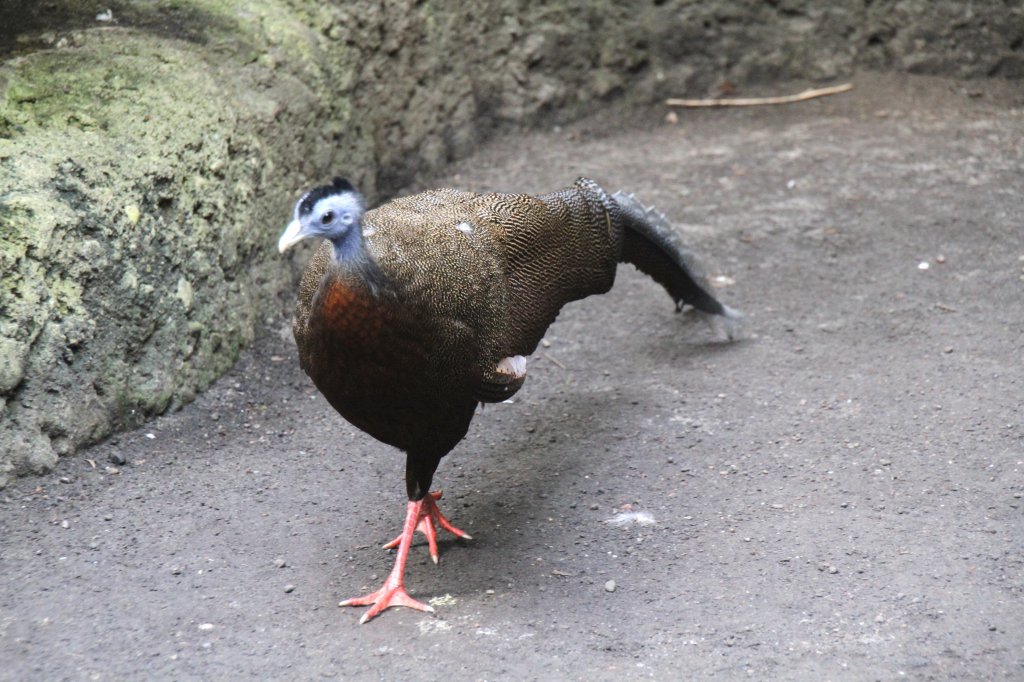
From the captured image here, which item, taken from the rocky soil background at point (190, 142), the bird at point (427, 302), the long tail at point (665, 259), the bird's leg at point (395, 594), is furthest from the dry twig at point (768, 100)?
the bird's leg at point (395, 594)

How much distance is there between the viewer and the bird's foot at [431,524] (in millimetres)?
3965

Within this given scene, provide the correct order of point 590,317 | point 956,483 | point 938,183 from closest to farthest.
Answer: point 956,483 → point 590,317 → point 938,183

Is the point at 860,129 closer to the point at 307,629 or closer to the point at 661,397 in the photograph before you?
the point at 661,397

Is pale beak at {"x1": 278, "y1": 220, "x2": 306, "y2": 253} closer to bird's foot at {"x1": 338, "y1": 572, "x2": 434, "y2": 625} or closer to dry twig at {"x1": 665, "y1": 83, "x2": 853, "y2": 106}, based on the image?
bird's foot at {"x1": 338, "y1": 572, "x2": 434, "y2": 625}

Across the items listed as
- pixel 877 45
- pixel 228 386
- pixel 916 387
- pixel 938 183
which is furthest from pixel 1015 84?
pixel 228 386

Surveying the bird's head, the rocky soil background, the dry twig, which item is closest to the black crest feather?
the bird's head

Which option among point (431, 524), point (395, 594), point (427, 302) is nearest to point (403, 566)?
point (395, 594)

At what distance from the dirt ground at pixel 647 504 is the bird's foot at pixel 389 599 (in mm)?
36

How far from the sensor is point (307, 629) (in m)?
3.52

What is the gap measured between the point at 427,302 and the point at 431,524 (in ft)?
3.15

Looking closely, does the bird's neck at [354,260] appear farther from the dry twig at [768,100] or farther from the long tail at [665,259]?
the dry twig at [768,100]

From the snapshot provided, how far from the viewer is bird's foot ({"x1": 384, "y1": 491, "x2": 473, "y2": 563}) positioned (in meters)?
3.96

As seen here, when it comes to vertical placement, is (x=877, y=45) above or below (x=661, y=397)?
above

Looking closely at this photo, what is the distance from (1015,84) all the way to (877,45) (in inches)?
38.1
